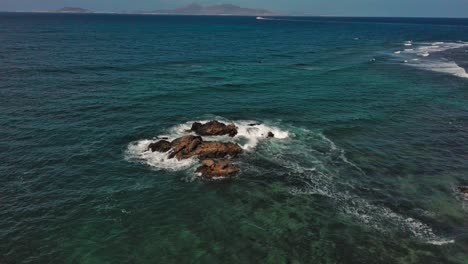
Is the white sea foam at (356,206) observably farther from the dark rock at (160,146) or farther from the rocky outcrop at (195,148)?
the dark rock at (160,146)

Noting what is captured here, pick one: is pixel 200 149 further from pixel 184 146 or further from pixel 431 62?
pixel 431 62

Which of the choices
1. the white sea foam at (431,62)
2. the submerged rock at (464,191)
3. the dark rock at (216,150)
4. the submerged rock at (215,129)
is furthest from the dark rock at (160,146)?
the white sea foam at (431,62)

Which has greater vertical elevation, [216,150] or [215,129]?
[215,129]

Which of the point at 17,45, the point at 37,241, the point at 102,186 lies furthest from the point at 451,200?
the point at 17,45

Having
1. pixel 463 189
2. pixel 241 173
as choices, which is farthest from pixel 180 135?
pixel 463 189

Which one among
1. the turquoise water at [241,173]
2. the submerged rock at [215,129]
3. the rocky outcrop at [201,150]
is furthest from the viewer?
the submerged rock at [215,129]

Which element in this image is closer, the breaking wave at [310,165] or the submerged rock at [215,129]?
the breaking wave at [310,165]
